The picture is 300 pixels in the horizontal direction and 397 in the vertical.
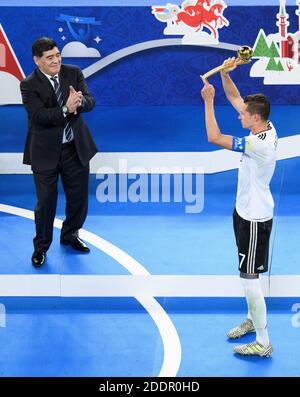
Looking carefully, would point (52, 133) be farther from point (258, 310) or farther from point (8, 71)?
point (8, 71)

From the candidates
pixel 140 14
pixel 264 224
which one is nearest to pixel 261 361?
pixel 264 224

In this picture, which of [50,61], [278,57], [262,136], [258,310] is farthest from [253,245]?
[278,57]

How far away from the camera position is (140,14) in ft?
25.9

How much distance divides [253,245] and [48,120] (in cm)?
172

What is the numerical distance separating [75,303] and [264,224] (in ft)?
4.75

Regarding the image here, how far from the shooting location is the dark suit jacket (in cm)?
607

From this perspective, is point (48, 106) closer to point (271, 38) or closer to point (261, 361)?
point (271, 38)

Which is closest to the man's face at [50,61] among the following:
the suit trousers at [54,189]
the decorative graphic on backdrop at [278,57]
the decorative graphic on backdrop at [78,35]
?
the suit trousers at [54,189]

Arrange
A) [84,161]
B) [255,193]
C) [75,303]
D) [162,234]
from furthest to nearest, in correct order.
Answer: [162,234] → [84,161] → [75,303] → [255,193]

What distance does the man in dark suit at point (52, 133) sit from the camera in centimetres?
600

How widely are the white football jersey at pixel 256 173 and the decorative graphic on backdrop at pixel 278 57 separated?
5.84 feet

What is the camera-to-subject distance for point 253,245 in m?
5.20

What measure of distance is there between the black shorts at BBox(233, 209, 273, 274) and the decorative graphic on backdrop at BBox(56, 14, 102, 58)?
3316mm

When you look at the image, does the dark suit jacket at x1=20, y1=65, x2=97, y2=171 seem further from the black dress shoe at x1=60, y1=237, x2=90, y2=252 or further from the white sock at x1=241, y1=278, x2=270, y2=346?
the white sock at x1=241, y1=278, x2=270, y2=346
